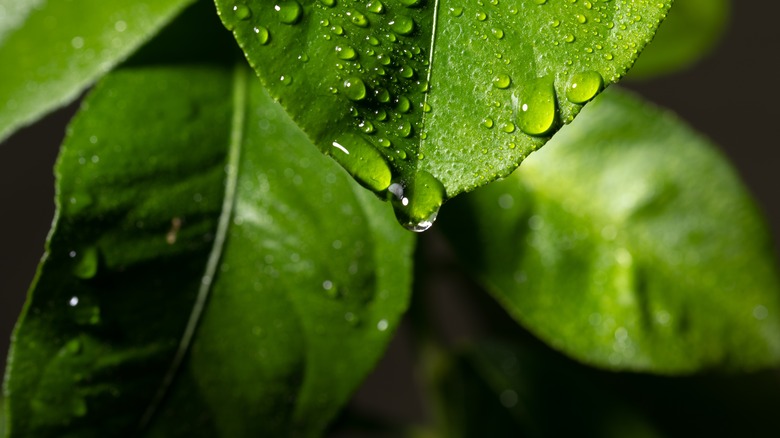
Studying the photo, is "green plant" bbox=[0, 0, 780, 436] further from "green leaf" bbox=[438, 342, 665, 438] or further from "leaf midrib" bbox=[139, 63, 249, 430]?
"green leaf" bbox=[438, 342, 665, 438]

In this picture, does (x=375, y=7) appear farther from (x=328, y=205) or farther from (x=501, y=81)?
(x=328, y=205)

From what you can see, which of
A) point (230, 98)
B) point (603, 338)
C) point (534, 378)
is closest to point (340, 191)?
point (230, 98)

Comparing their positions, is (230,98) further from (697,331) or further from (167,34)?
(697,331)

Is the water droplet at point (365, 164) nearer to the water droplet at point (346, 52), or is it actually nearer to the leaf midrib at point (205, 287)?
the water droplet at point (346, 52)

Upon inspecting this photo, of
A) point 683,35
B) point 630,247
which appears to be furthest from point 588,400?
point 683,35

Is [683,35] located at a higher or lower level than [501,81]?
lower

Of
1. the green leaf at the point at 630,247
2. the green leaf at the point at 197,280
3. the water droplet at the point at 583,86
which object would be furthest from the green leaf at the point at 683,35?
the water droplet at the point at 583,86
